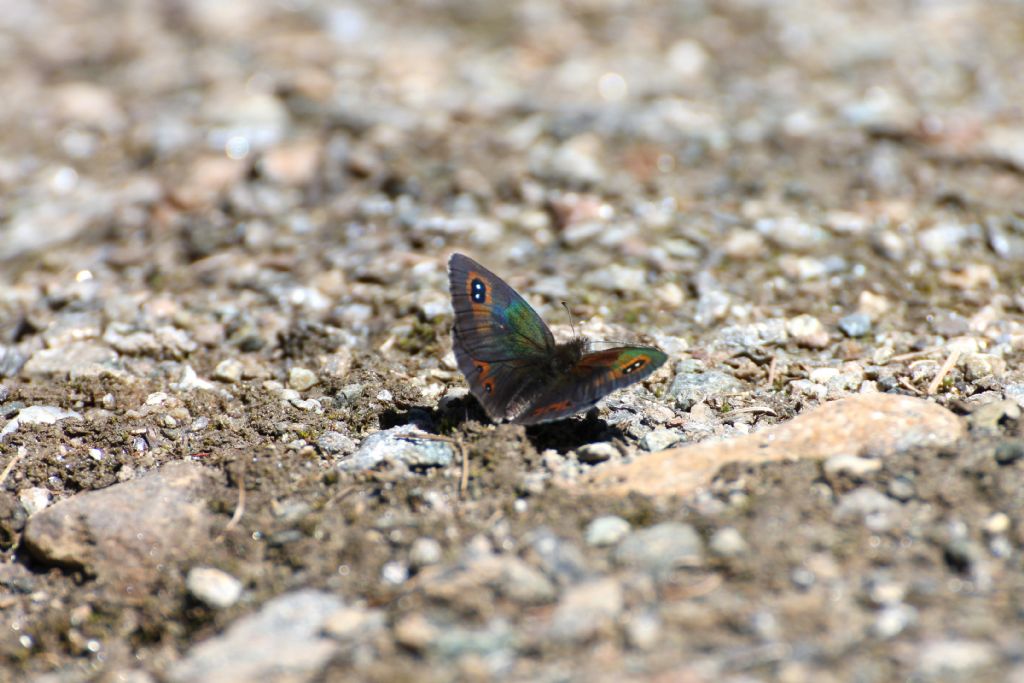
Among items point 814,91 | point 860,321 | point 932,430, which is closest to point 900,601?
point 932,430

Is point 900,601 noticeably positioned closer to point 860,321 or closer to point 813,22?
point 860,321

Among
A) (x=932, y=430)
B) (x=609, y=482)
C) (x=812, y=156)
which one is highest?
(x=812, y=156)

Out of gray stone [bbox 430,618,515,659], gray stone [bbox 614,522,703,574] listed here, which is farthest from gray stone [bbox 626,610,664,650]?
gray stone [bbox 430,618,515,659]

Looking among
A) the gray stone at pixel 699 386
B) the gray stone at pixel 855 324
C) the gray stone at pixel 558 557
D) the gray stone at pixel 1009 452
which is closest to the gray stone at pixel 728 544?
the gray stone at pixel 558 557

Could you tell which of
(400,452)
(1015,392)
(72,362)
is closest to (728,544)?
(400,452)

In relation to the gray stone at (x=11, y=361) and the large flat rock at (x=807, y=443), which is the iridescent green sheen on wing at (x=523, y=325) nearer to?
the large flat rock at (x=807, y=443)

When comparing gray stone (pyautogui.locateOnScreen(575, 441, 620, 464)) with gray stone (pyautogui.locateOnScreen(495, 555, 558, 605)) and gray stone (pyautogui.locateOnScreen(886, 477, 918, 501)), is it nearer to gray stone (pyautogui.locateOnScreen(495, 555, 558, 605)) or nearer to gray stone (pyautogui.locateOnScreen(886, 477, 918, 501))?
gray stone (pyautogui.locateOnScreen(495, 555, 558, 605))
